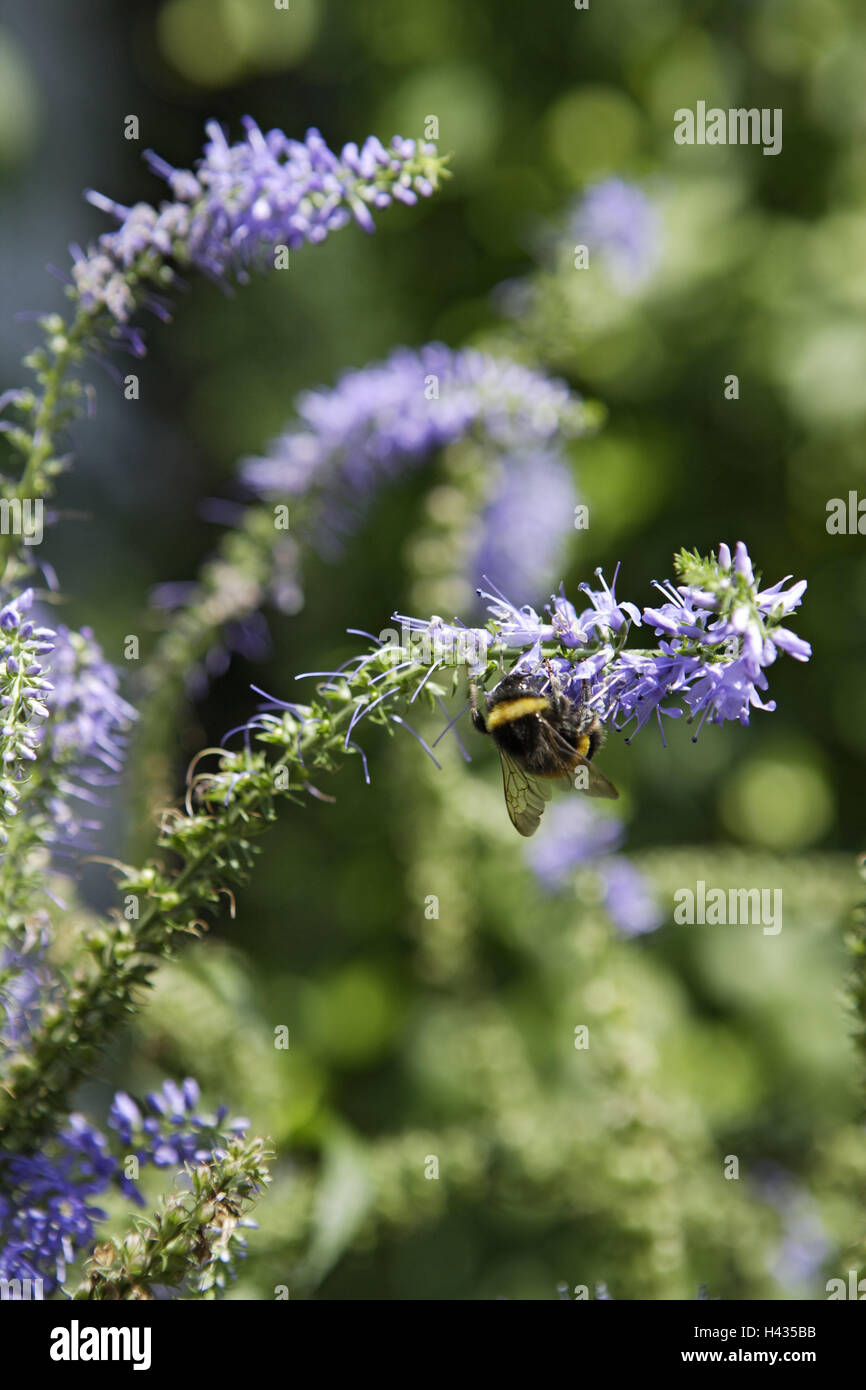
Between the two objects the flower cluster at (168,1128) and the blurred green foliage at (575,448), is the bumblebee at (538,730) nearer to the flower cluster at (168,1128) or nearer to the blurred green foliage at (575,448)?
the flower cluster at (168,1128)

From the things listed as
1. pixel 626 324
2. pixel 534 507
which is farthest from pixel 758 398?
pixel 534 507

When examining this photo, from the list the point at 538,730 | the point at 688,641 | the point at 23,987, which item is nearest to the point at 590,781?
the point at 538,730

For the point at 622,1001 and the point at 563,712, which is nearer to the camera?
the point at 563,712

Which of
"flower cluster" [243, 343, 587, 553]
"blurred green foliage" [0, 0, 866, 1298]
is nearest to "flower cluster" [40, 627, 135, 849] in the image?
"flower cluster" [243, 343, 587, 553]

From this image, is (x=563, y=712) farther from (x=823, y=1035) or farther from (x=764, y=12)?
(x=764, y=12)

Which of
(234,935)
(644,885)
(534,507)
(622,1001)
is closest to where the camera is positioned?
(622,1001)

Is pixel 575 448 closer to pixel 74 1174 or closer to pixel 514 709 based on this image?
pixel 514 709

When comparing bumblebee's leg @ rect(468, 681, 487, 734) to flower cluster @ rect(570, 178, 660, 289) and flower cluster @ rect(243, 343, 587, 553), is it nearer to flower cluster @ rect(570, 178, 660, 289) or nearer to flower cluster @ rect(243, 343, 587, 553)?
flower cluster @ rect(243, 343, 587, 553)

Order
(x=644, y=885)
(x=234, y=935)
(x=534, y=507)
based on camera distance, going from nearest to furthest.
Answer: (x=644, y=885), (x=534, y=507), (x=234, y=935)
